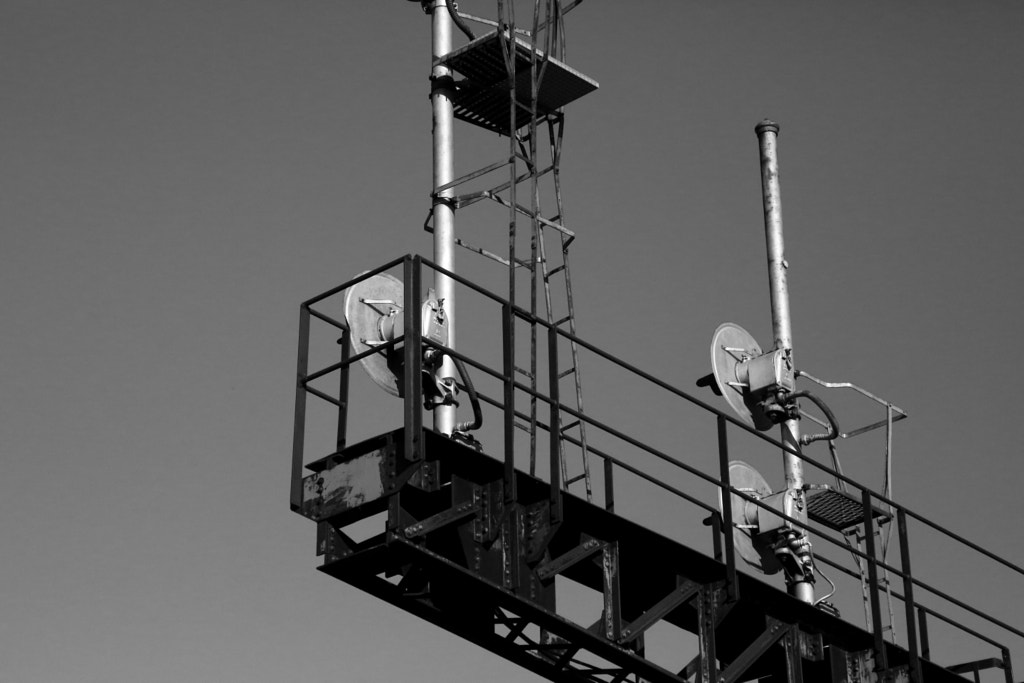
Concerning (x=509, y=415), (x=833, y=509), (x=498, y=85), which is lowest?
(x=509, y=415)

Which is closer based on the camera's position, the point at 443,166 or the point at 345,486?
the point at 345,486

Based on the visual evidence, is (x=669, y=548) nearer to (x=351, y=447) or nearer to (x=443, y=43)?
(x=351, y=447)

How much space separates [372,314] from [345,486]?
82.5 inches

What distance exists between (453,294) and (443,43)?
2.94 metres

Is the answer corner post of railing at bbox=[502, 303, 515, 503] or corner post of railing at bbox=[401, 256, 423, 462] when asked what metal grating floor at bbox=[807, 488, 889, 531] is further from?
corner post of railing at bbox=[401, 256, 423, 462]

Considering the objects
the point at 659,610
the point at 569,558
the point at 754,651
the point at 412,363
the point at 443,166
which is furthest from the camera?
the point at 443,166

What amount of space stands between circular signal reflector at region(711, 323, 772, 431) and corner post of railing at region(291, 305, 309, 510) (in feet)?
21.2

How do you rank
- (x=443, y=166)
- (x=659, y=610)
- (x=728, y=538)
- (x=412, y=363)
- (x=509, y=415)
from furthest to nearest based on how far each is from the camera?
1. (x=443, y=166)
2. (x=728, y=538)
3. (x=659, y=610)
4. (x=509, y=415)
5. (x=412, y=363)

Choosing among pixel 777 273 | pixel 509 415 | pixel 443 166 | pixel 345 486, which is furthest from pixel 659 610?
pixel 777 273

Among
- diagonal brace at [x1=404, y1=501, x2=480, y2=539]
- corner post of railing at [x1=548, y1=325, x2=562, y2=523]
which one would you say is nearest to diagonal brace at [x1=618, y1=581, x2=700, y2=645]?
corner post of railing at [x1=548, y1=325, x2=562, y2=523]

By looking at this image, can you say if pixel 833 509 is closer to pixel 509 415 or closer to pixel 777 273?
pixel 777 273

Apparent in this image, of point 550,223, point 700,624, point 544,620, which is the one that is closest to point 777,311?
point 550,223

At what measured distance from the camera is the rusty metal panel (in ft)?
46.9

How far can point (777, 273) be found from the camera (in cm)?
2230
